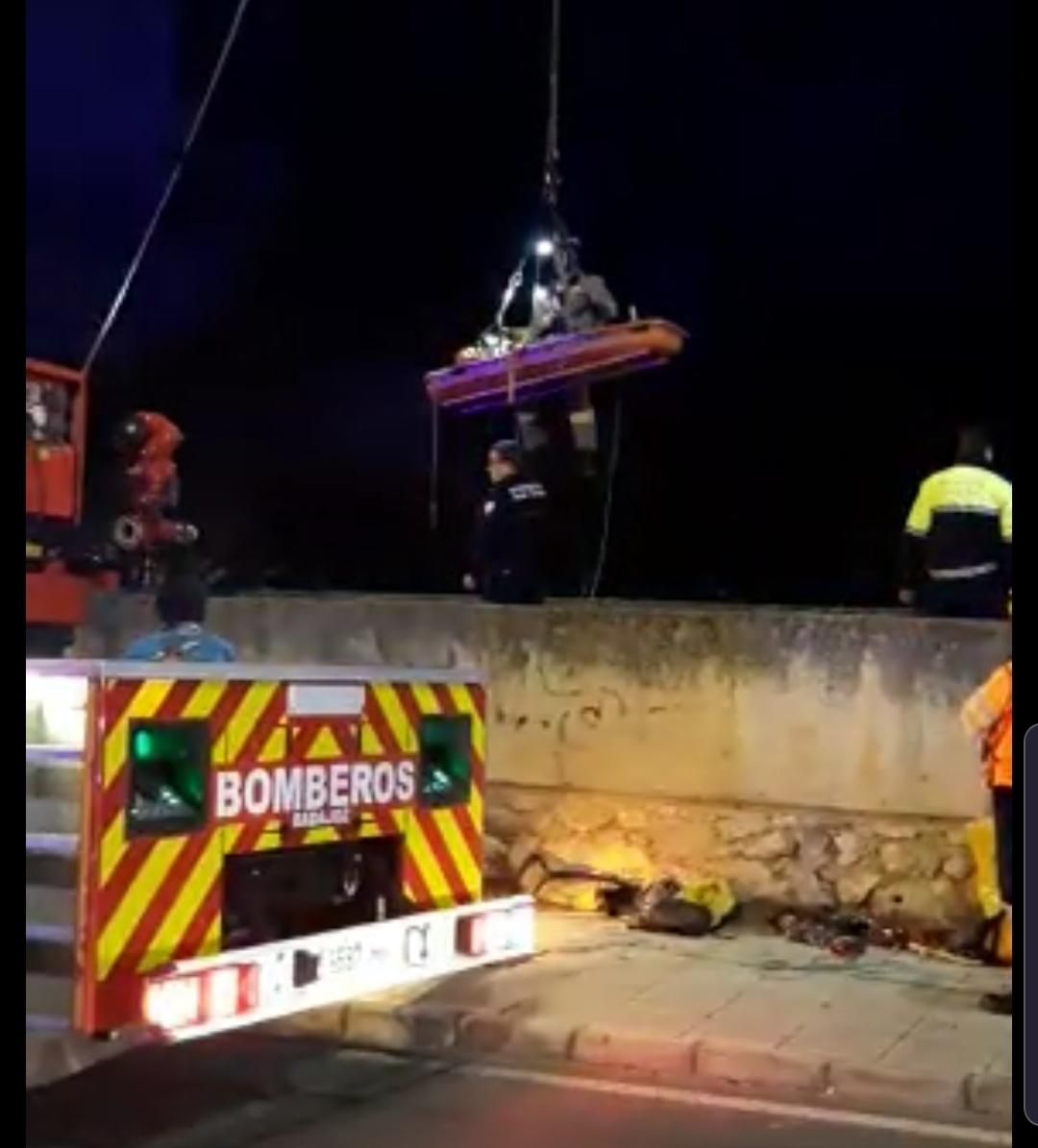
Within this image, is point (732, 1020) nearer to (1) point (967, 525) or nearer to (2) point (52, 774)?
(2) point (52, 774)

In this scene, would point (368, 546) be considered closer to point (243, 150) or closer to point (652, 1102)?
point (243, 150)

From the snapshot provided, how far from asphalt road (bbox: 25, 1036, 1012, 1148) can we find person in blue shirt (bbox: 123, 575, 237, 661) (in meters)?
1.39

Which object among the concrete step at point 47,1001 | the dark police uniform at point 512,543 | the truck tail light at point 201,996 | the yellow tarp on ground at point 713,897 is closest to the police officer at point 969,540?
the yellow tarp on ground at point 713,897

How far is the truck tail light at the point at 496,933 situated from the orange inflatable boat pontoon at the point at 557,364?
446 cm

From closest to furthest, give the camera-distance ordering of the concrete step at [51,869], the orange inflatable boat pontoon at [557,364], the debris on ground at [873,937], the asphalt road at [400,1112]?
1. the concrete step at [51,869]
2. the asphalt road at [400,1112]
3. the debris on ground at [873,937]
4. the orange inflatable boat pontoon at [557,364]

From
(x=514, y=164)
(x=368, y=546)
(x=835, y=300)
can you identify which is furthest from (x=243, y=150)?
(x=835, y=300)

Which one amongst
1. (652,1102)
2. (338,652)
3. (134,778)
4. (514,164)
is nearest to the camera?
(134,778)

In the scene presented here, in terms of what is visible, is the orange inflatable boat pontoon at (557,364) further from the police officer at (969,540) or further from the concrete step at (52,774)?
the concrete step at (52,774)

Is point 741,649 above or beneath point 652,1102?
above

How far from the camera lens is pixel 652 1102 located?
21.6 feet

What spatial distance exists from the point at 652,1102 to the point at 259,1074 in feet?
4.39

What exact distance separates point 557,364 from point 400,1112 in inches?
206

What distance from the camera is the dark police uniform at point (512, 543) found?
1090 centimetres

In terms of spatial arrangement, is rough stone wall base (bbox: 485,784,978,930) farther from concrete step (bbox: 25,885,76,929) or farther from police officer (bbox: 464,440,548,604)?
concrete step (bbox: 25,885,76,929)
